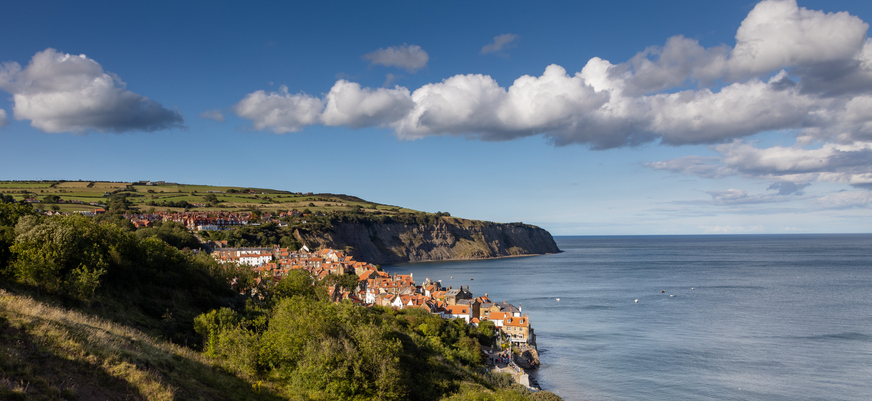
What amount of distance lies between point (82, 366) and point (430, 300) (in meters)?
51.6

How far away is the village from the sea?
277 cm

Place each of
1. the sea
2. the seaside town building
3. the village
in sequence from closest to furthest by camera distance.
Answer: the sea
the village
the seaside town building

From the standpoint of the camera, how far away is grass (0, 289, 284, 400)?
11125 millimetres

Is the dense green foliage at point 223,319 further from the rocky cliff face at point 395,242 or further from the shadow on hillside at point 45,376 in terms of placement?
the rocky cliff face at point 395,242

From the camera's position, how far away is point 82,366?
1258 cm

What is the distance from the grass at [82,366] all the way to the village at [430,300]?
20471 millimetres

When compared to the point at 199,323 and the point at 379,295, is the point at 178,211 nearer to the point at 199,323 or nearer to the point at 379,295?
the point at 379,295

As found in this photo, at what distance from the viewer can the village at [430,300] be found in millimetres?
45281

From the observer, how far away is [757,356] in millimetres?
48906

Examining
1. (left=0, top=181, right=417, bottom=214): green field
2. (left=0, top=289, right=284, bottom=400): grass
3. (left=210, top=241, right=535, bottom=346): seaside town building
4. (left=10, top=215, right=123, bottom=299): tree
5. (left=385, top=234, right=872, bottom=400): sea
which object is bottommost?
(left=385, top=234, right=872, bottom=400): sea

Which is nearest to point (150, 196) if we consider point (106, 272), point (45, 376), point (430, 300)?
point (430, 300)

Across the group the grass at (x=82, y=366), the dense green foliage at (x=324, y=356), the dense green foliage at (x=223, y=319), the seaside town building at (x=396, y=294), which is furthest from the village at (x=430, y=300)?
the grass at (x=82, y=366)

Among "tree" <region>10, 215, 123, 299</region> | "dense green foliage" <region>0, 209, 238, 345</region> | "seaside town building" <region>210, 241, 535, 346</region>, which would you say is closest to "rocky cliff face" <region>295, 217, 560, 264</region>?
"seaside town building" <region>210, 241, 535, 346</region>

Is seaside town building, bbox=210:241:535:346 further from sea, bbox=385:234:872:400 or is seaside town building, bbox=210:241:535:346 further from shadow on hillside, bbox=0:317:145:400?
shadow on hillside, bbox=0:317:145:400
